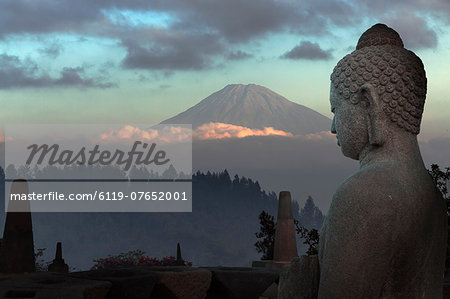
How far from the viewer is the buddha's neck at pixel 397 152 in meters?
3.49

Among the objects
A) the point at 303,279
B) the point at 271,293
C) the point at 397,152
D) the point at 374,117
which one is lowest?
the point at 271,293

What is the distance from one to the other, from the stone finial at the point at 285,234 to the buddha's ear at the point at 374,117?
10408 millimetres

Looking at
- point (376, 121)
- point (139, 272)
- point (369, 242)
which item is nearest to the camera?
point (369, 242)

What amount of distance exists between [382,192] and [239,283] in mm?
7570

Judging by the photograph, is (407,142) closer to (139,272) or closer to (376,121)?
(376,121)

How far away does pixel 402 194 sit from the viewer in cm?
329

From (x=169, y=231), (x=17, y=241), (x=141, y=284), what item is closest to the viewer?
(x=141, y=284)

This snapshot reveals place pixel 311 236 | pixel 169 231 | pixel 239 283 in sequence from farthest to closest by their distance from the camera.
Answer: pixel 169 231
pixel 311 236
pixel 239 283

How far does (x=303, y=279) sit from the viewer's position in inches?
137

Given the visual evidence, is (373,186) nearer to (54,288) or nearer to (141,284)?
(54,288)

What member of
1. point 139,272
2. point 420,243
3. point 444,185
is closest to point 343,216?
point 420,243

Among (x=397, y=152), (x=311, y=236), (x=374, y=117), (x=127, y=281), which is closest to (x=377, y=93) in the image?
(x=374, y=117)

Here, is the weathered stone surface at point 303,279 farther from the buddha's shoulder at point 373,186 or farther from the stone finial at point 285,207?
the stone finial at point 285,207

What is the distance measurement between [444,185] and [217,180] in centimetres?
14097
